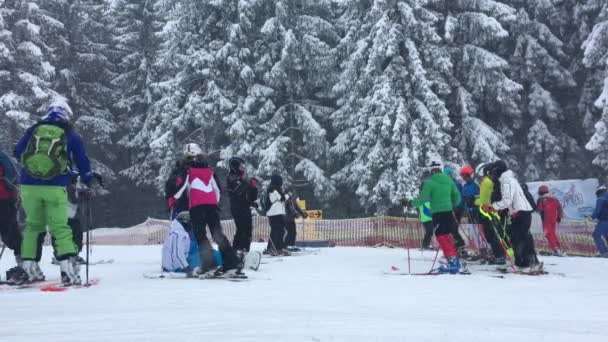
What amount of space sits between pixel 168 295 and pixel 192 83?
24.1 m

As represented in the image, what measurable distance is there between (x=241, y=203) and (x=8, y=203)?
3.81 meters

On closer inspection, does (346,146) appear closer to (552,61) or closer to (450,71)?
(450,71)

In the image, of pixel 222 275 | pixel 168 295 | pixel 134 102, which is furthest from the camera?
pixel 134 102

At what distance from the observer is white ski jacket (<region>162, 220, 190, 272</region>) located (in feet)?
29.5

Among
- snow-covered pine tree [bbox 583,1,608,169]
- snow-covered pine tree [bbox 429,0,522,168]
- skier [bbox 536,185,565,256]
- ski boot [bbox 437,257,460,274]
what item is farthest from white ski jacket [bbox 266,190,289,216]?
snow-covered pine tree [bbox 583,1,608,169]

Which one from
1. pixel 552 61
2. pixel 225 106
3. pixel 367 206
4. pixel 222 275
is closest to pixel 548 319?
pixel 222 275

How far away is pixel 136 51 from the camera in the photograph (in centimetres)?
3572

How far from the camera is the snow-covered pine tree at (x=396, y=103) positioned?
23.5 m

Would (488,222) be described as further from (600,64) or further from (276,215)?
(600,64)

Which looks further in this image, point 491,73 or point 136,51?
point 136,51

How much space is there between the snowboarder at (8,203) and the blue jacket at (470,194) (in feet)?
→ 27.1

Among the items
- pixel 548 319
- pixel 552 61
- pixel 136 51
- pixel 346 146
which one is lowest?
pixel 548 319

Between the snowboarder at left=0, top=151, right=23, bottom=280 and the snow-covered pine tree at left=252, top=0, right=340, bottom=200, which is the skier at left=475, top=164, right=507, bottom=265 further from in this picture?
the snow-covered pine tree at left=252, top=0, right=340, bottom=200

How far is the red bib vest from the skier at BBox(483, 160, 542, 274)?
4.54 metres
